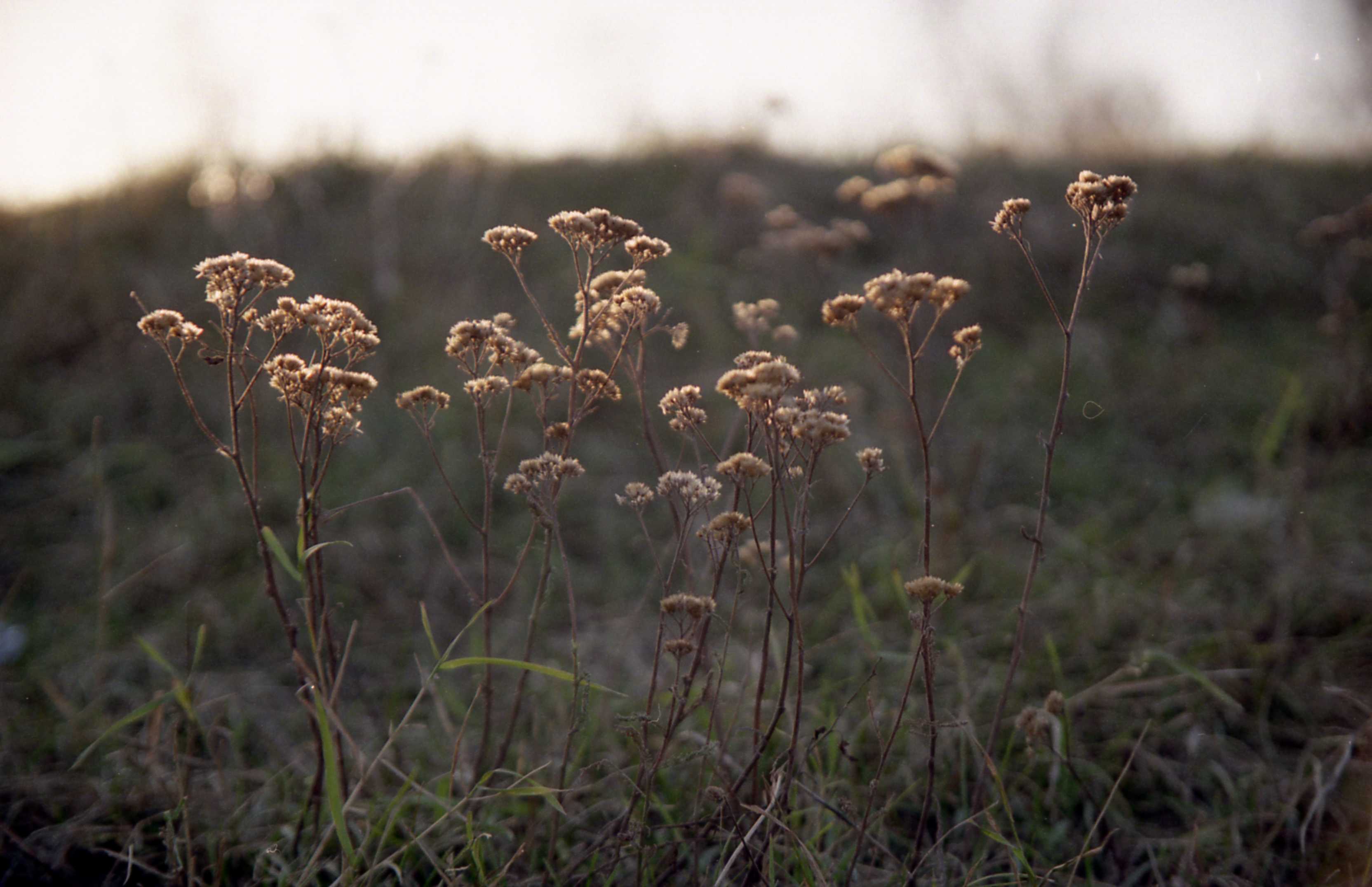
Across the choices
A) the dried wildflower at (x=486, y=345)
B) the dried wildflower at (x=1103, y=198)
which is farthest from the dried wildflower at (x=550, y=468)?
the dried wildflower at (x=1103, y=198)

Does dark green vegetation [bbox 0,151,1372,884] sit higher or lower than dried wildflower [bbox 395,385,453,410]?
lower

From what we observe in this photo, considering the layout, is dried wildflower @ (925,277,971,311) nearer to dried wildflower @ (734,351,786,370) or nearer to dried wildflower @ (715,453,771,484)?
dried wildflower @ (734,351,786,370)

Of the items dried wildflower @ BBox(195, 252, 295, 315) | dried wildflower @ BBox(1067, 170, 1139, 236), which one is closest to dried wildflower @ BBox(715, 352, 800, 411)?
dried wildflower @ BBox(1067, 170, 1139, 236)

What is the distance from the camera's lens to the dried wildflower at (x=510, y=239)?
5.40 feet

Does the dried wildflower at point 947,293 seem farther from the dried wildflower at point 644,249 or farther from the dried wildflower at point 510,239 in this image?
the dried wildflower at point 510,239

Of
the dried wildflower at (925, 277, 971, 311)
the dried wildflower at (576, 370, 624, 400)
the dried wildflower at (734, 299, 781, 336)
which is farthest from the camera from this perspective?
the dried wildflower at (734, 299, 781, 336)

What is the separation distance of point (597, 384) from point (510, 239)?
34cm

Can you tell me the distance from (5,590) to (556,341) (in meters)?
3.54

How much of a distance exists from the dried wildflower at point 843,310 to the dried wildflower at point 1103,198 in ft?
1.42

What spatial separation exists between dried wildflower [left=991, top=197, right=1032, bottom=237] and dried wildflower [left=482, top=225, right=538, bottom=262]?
910 mm

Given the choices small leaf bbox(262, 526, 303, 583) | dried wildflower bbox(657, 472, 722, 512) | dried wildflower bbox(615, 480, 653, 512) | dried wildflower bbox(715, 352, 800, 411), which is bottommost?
small leaf bbox(262, 526, 303, 583)

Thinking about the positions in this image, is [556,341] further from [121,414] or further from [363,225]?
[363,225]

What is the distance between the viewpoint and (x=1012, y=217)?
5.33 ft

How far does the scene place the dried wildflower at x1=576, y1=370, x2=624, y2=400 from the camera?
170cm
